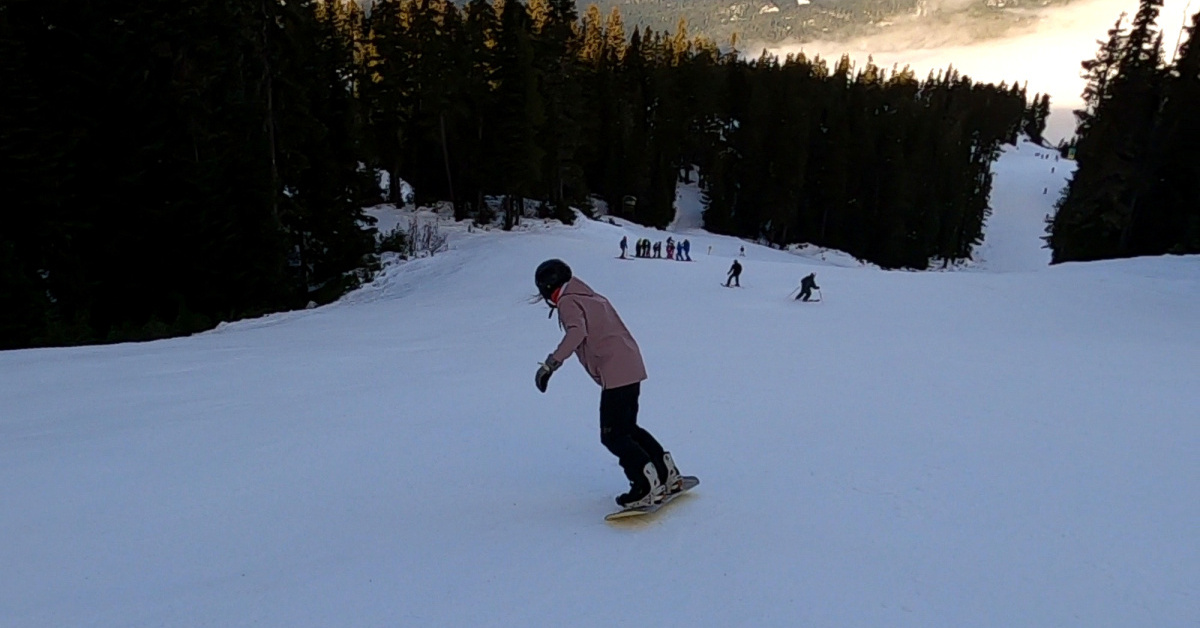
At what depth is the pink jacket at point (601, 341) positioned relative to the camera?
4.34 metres

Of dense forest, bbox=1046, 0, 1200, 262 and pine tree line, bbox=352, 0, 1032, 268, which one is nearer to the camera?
dense forest, bbox=1046, 0, 1200, 262

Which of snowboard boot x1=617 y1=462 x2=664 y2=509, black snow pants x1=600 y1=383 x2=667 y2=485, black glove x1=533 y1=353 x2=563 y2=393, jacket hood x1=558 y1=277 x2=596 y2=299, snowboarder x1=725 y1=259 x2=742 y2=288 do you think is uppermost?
jacket hood x1=558 y1=277 x2=596 y2=299

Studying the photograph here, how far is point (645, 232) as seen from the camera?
153 ft

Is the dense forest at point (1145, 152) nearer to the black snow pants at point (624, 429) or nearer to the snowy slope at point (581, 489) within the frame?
the snowy slope at point (581, 489)

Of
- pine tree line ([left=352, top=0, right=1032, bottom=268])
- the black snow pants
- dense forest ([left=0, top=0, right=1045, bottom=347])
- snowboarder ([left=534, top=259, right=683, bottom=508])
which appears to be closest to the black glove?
snowboarder ([left=534, top=259, right=683, bottom=508])

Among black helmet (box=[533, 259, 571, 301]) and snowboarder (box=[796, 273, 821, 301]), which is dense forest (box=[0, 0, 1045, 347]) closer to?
black helmet (box=[533, 259, 571, 301])

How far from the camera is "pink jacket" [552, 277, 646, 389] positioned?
4.34 metres

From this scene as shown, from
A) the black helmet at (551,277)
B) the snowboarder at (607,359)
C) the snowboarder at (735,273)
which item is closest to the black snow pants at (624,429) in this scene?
the snowboarder at (607,359)

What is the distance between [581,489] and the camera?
17.5ft

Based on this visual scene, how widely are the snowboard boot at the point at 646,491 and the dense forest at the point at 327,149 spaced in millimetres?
16010

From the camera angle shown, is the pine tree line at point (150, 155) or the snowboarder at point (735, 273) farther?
the snowboarder at point (735, 273)

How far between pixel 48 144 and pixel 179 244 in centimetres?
405

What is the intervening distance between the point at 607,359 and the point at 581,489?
1532 mm

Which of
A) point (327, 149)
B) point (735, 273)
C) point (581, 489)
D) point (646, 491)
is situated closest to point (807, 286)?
point (735, 273)
